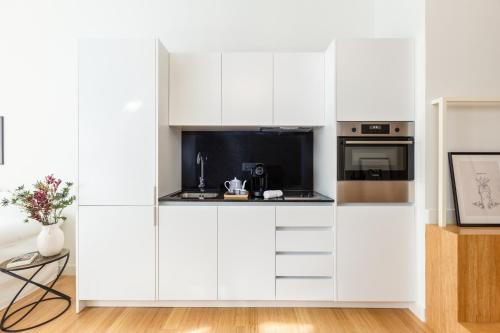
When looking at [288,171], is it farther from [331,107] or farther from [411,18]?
[411,18]

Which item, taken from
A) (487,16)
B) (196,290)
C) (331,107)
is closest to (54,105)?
(196,290)

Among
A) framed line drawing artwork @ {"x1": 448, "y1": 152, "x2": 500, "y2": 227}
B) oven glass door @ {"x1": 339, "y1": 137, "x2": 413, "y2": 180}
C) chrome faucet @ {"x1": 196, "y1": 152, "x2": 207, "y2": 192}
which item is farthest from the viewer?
chrome faucet @ {"x1": 196, "y1": 152, "x2": 207, "y2": 192}

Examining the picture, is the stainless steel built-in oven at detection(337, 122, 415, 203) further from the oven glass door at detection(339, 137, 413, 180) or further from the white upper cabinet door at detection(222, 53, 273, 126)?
the white upper cabinet door at detection(222, 53, 273, 126)

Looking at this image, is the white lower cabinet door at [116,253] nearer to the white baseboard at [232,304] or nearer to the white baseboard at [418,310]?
the white baseboard at [232,304]

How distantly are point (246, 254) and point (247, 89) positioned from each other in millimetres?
1405

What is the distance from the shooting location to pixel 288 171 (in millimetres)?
2900

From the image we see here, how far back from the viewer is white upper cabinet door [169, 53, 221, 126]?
2410 mm

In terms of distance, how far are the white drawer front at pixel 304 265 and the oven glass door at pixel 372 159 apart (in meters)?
0.67

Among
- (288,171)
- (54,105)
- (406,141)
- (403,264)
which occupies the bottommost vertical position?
(403,264)

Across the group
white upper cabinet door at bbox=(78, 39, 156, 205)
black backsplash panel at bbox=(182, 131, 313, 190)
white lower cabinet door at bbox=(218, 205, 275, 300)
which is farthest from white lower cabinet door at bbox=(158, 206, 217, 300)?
black backsplash panel at bbox=(182, 131, 313, 190)

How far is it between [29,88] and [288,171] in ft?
9.41

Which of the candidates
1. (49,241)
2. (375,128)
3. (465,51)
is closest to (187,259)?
(49,241)

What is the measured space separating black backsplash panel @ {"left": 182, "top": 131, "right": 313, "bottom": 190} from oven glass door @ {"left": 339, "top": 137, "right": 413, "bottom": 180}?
0.72 meters

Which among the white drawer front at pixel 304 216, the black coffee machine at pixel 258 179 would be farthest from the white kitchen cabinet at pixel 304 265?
the black coffee machine at pixel 258 179
